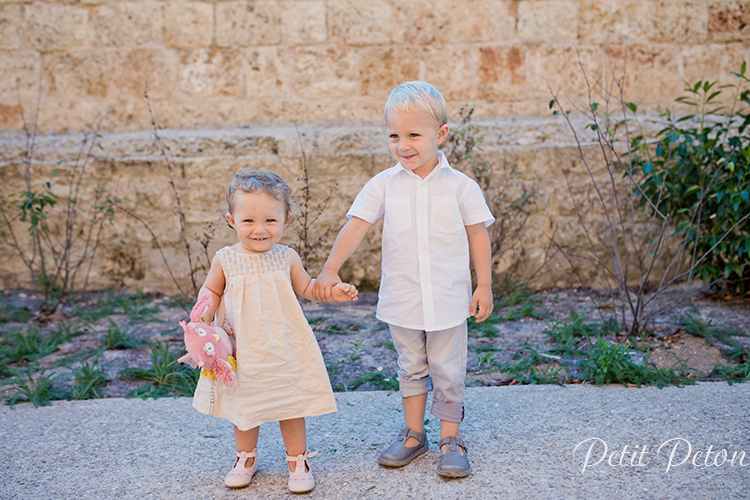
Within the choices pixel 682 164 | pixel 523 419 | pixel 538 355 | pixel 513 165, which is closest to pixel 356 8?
pixel 513 165

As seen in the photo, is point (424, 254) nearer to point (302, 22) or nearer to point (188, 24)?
point (302, 22)

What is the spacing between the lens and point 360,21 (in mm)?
4320

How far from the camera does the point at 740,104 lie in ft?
14.5

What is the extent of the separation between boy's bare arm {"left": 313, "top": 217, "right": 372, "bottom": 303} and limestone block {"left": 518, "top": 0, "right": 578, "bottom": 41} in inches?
116

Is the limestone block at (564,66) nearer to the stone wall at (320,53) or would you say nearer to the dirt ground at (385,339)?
the stone wall at (320,53)

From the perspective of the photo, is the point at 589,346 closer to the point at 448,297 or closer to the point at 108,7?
the point at 448,297

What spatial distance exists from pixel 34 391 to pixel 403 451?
1.78m

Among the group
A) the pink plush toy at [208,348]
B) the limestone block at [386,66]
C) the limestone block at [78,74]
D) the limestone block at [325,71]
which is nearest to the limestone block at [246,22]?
the limestone block at [325,71]

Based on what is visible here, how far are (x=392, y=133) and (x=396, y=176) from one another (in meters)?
0.18

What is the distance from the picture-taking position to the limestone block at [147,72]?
4.31m

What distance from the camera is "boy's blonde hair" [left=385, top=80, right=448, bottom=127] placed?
1.92 m

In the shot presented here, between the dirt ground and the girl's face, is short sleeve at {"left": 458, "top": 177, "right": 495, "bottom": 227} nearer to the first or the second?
the girl's face

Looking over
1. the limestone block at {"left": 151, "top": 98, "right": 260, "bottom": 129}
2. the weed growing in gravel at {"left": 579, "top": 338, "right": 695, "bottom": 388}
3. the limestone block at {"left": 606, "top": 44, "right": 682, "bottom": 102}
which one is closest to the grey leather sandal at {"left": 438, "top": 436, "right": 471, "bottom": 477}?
the weed growing in gravel at {"left": 579, "top": 338, "right": 695, "bottom": 388}

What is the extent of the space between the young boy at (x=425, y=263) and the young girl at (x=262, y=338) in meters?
0.17
